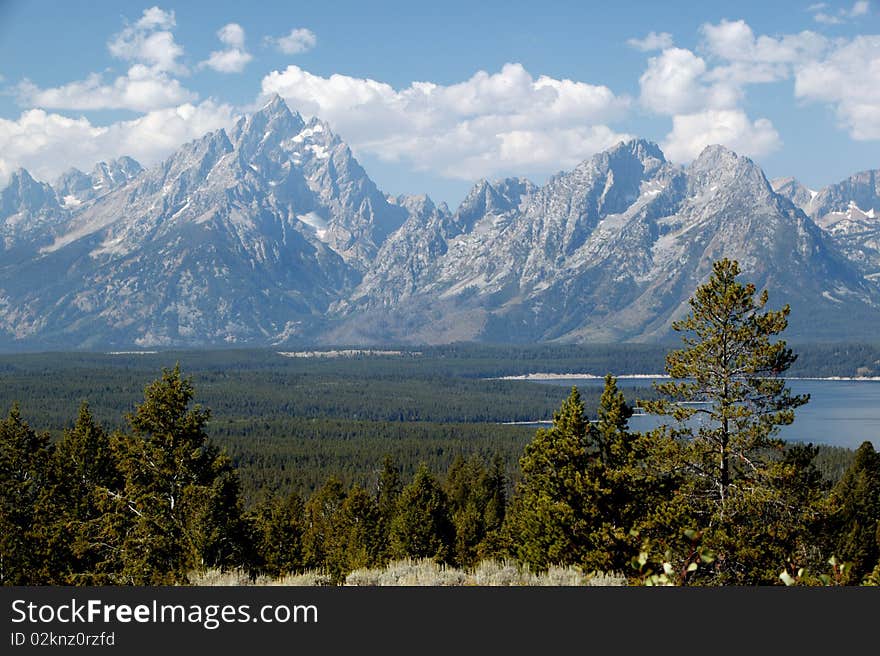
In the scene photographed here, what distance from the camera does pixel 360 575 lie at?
1761 cm

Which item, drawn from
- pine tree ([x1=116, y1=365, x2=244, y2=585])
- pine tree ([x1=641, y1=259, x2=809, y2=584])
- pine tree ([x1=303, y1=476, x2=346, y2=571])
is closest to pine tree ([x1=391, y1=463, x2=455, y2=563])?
pine tree ([x1=303, y1=476, x2=346, y2=571])

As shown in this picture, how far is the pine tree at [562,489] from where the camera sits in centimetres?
3092

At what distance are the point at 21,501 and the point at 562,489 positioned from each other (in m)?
28.7

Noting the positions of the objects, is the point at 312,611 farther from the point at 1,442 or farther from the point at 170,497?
the point at 1,442

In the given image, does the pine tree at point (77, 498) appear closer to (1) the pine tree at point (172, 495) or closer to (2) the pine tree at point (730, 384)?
(1) the pine tree at point (172, 495)

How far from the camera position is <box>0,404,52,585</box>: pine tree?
134 ft

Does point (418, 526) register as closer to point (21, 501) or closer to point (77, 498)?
point (77, 498)

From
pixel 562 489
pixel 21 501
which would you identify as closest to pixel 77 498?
pixel 21 501

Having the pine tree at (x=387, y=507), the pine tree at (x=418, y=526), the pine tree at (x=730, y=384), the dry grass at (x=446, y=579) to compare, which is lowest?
the pine tree at (x=387, y=507)

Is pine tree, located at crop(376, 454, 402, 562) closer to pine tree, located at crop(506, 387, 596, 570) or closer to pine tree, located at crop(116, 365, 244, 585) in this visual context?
pine tree, located at crop(506, 387, 596, 570)

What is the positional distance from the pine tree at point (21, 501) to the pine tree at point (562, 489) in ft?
78.2

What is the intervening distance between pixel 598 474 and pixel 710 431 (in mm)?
4419

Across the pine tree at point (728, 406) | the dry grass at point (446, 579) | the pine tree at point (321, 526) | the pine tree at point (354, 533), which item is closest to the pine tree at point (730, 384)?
the pine tree at point (728, 406)

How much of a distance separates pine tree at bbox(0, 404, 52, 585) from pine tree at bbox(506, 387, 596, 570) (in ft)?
78.2
